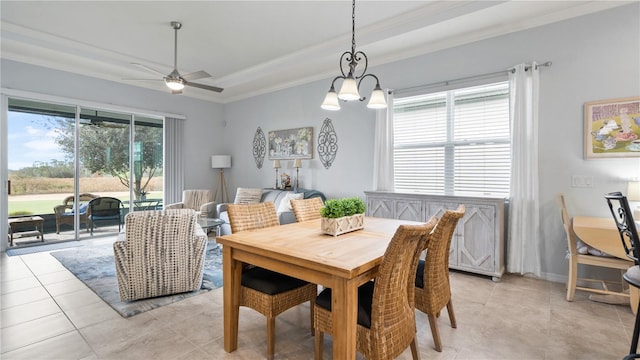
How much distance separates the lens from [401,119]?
4.52 metres

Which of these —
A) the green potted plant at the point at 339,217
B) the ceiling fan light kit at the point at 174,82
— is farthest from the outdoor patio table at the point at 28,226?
the green potted plant at the point at 339,217

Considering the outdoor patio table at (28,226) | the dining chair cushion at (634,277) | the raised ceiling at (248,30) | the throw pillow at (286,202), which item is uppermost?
the raised ceiling at (248,30)

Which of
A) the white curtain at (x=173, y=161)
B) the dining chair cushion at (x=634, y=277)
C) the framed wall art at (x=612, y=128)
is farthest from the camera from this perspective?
the white curtain at (x=173, y=161)

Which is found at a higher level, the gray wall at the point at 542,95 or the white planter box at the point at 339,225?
the gray wall at the point at 542,95

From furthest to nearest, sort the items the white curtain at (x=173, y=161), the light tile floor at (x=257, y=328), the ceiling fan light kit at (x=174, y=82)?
the white curtain at (x=173, y=161), the ceiling fan light kit at (x=174, y=82), the light tile floor at (x=257, y=328)

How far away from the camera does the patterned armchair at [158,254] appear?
110 inches

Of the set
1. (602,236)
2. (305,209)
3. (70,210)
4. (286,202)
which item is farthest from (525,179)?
(70,210)

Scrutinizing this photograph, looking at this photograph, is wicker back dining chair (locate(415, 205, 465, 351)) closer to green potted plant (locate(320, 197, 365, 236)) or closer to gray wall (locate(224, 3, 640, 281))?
green potted plant (locate(320, 197, 365, 236))

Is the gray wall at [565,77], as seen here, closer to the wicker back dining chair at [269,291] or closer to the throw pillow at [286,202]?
the throw pillow at [286,202]

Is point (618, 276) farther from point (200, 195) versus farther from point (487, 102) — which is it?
point (200, 195)

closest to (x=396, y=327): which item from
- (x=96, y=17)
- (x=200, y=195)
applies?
(x=96, y=17)

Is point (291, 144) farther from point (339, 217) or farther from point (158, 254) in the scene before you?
point (339, 217)

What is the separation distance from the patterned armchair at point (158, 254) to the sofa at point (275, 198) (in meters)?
1.81

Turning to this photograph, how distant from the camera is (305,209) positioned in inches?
116
